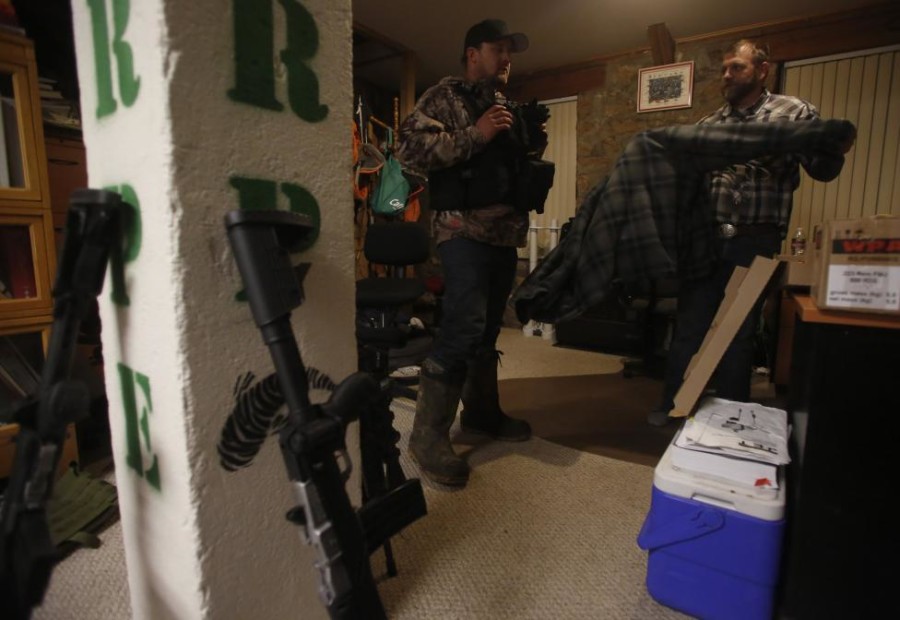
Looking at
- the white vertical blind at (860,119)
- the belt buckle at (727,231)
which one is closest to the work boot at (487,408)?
the belt buckle at (727,231)

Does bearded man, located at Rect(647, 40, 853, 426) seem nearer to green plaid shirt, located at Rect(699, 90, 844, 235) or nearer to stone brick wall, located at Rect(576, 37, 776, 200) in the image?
green plaid shirt, located at Rect(699, 90, 844, 235)

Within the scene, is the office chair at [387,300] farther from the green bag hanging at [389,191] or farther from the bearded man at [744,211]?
the bearded man at [744,211]

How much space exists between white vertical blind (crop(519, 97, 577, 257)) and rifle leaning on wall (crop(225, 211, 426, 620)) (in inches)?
136

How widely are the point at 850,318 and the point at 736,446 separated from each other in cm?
33

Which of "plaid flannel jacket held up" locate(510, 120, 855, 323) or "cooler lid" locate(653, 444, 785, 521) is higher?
"plaid flannel jacket held up" locate(510, 120, 855, 323)

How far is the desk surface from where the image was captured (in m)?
0.74

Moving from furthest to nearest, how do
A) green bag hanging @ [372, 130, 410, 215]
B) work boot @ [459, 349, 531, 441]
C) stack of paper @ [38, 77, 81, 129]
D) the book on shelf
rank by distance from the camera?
green bag hanging @ [372, 130, 410, 215]
work boot @ [459, 349, 531, 441]
stack of paper @ [38, 77, 81, 129]
the book on shelf

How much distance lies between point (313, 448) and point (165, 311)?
0.26 metres

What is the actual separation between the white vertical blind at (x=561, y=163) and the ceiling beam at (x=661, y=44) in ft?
2.28

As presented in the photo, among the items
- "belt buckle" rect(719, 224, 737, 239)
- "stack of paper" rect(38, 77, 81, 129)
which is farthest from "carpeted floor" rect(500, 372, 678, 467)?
"stack of paper" rect(38, 77, 81, 129)

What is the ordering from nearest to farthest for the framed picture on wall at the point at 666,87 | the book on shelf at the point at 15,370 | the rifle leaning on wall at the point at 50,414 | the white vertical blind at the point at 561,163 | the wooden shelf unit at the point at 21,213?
1. the rifle leaning on wall at the point at 50,414
2. the wooden shelf unit at the point at 21,213
3. the book on shelf at the point at 15,370
4. the framed picture on wall at the point at 666,87
5. the white vertical blind at the point at 561,163

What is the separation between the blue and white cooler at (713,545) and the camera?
85cm

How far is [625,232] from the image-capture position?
1.30m

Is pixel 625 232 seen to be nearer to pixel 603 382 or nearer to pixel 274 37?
pixel 274 37
